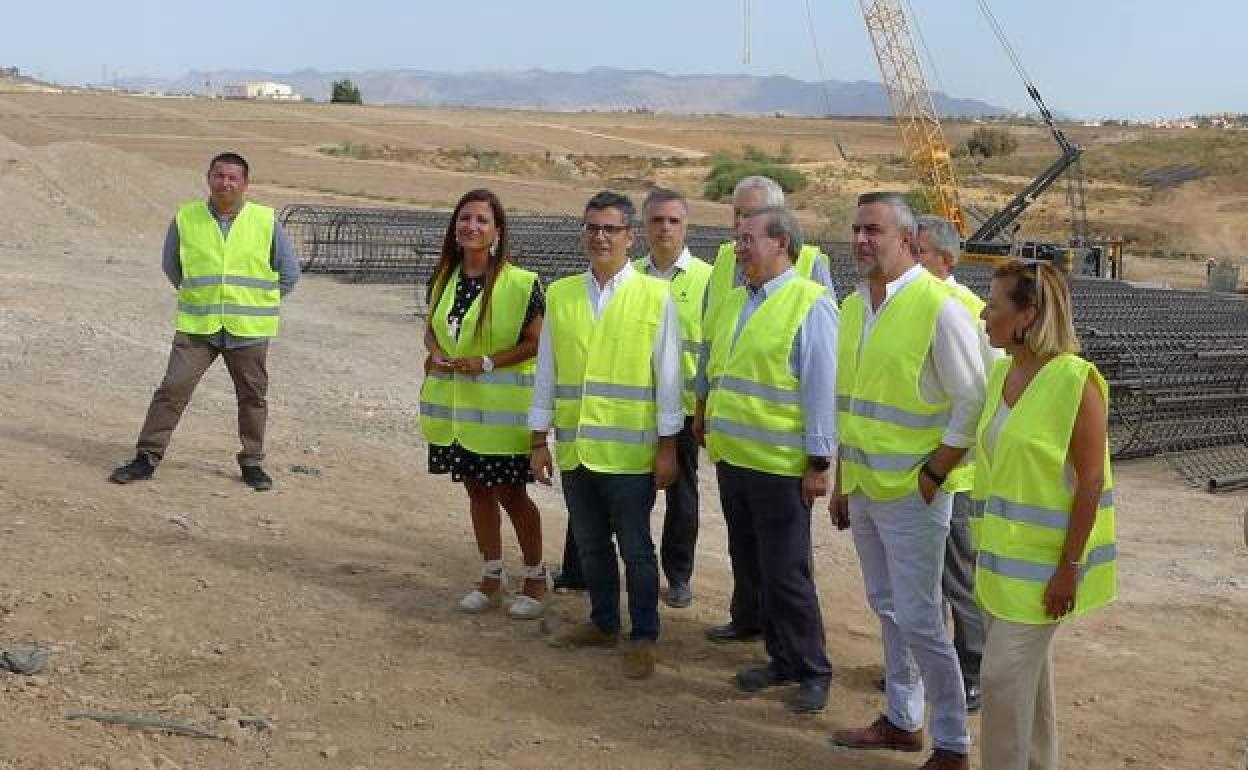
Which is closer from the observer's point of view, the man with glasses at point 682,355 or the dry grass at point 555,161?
the man with glasses at point 682,355

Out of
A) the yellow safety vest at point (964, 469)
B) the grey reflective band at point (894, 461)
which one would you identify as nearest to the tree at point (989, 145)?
the yellow safety vest at point (964, 469)

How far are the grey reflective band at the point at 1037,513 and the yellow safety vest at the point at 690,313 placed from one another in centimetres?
229

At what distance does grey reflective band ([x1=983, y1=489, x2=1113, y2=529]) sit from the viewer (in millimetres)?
4250

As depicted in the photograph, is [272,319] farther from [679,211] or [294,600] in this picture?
[679,211]

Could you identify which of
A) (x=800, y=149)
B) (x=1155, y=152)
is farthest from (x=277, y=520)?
(x=800, y=149)

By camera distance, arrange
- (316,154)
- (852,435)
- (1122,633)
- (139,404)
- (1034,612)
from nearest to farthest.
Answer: (1034,612) < (852,435) < (1122,633) < (139,404) < (316,154)

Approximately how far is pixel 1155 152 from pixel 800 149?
2191cm

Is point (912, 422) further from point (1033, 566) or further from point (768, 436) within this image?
point (1033, 566)

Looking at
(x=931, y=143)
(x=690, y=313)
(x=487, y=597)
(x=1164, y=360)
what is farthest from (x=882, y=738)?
(x=931, y=143)

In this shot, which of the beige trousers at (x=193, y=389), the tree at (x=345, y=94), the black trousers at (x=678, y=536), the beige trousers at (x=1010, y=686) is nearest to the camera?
the beige trousers at (x=1010, y=686)

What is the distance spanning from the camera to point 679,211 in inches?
261

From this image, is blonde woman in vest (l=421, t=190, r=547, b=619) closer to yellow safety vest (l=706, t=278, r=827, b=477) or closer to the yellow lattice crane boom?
yellow safety vest (l=706, t=278, r=827, b=477)

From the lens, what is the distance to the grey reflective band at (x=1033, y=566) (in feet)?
14.0

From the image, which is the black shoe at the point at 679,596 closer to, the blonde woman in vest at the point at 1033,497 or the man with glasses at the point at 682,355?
the man with glasses at the point at 682,355
